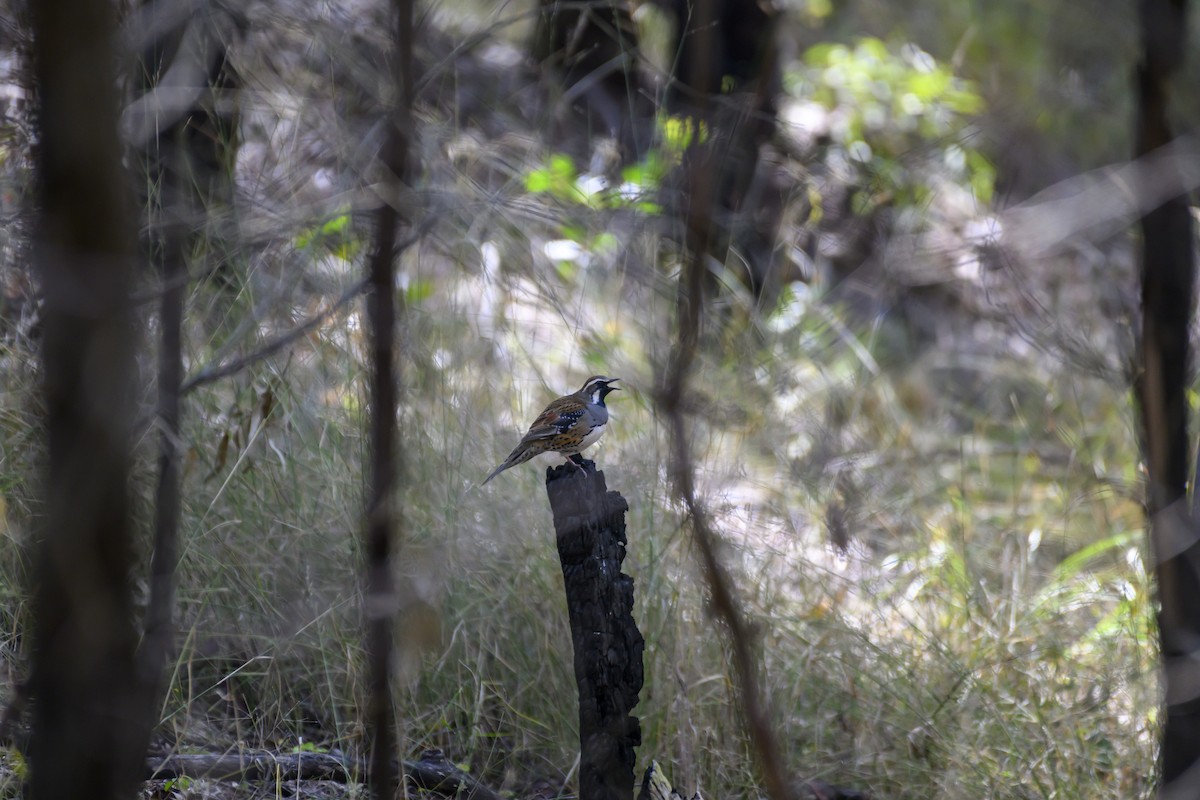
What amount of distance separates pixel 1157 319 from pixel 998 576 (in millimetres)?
3295

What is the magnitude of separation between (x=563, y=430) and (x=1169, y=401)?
7.30 feet

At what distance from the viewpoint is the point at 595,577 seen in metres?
2.94

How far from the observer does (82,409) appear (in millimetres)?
1378

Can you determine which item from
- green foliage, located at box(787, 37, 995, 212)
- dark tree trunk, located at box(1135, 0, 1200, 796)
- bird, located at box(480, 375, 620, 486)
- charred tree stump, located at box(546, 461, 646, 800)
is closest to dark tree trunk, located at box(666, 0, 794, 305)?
green foliage, located at box(787, 37, 995, 212)

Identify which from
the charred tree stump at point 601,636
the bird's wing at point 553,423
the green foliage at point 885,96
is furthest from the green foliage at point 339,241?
the green foliage at point 885,96

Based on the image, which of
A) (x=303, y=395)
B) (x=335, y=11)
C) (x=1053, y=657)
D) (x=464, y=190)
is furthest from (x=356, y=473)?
(x=1053, y=657)

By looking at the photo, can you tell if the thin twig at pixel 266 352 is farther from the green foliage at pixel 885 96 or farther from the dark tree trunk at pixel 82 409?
the green foliage at pixel 885 96

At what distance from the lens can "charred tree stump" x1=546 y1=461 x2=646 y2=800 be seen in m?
2.94

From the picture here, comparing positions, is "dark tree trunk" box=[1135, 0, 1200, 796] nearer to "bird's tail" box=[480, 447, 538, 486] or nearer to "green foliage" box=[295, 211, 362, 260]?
"bird's tail" box=[480, 447, 538, 486]

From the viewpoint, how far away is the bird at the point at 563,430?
13.0ft

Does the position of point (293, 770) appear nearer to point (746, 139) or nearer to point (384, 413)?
point (384, 413)

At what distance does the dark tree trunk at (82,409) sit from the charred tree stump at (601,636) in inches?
62.4

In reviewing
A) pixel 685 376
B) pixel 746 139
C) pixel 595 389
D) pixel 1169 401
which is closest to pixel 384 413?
pixel 685 376

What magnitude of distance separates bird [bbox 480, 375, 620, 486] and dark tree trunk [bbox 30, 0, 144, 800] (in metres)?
2.49
